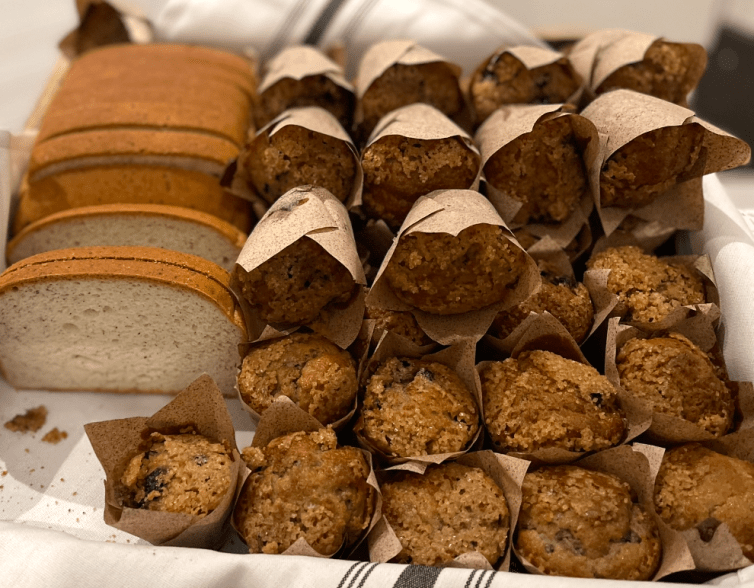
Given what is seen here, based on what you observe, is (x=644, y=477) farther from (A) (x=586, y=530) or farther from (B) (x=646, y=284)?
(B) (x=646, y=284)

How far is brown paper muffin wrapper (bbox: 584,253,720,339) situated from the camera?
137 centimetres

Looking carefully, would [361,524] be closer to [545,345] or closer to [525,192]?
[545,345]

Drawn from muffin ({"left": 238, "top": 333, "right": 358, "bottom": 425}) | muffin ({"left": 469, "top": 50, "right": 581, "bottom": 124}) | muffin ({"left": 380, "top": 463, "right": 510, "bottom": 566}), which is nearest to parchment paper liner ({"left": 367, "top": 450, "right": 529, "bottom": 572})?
muffin ({"left": 380, "top": 463, "right": 510, "bottom": 566})

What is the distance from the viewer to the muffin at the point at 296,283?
1.34 metres

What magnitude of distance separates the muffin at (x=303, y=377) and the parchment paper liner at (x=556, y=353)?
0.31 meters

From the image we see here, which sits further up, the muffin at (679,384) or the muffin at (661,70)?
the muffin at (661,70)

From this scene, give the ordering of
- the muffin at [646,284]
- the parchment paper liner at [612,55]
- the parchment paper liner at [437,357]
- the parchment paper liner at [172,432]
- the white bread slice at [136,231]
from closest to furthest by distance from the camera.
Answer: the parchment paper liner at [172,432]
the parchment paper liner at [437,357]
the muffin at [646,284]
the white bread slice at [136,231]
the parchment paper liner at [612,55]

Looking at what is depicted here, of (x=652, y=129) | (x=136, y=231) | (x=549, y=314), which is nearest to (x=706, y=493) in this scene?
(x=549, y=314)

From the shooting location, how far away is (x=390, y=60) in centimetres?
175

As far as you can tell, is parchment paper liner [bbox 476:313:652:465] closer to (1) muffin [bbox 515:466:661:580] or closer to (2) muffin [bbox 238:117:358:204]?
(1) muffin [bbox 515:466:661:580]

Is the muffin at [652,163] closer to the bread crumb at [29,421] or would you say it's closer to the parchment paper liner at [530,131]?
the parchment paper liner at [530,131]

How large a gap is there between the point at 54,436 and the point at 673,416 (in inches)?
57.5

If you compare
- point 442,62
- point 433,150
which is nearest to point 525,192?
point 433,150

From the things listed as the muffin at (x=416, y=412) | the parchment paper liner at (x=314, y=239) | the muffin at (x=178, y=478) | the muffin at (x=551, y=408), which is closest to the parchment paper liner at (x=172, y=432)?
the muffin at (x=178, y=478)
